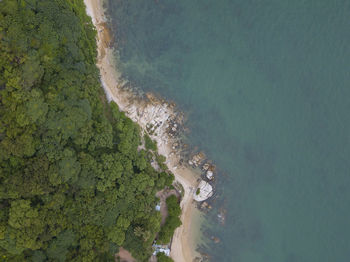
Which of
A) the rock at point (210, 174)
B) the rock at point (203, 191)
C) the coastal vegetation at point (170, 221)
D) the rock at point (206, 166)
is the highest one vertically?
the rock at point (206, 166)

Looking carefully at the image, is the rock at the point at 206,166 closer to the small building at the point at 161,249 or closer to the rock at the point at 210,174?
the rock at the point at 210,174

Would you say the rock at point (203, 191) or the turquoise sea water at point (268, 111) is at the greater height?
the turquoise sea water at point (268, 111)

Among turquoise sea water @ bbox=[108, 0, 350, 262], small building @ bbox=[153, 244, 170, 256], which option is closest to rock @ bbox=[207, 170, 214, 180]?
turquoise sea water @ bbox=[108, 0, 350, 262]

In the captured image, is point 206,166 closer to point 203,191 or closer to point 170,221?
point 203,191

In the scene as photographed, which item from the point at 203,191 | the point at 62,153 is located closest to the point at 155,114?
the point at 203,191

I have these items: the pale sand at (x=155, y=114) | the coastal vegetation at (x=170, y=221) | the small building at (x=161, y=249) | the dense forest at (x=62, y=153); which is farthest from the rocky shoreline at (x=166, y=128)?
the coastal vegetation at (x=170, y=221)

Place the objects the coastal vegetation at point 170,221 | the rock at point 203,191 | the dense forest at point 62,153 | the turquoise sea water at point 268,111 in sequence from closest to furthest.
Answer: the dense forest at point 62,153, the coastal vegetation at point 170,221, the turquoise sea water at point 268,111, the rock at point 203,191
